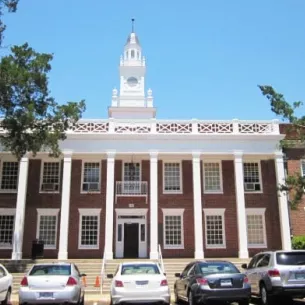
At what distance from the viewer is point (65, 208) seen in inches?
1083

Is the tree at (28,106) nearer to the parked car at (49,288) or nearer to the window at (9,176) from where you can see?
the window at (9,176)

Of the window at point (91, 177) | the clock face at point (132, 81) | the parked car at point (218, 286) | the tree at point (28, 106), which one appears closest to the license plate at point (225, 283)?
the parked car at point (218, 286)

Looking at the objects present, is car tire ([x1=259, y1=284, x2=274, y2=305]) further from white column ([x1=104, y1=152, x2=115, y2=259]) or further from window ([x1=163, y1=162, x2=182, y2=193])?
window ([x1=163, y1=162, x2=182, y2=193])

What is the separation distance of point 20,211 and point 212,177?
13.1 metres

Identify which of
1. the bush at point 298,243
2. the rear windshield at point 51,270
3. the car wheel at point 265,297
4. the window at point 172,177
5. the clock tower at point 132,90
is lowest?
the car wheel at point 265,297

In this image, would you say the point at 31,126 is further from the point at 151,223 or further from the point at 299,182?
the point at 299,182

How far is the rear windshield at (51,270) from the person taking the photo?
13.1 metres

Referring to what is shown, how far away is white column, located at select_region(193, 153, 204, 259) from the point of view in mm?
27297

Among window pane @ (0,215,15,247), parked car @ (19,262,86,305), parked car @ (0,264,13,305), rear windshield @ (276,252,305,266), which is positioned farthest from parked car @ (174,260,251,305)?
window pane @ (0,215,15,247)

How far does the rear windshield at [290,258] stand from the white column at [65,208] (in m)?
16.5

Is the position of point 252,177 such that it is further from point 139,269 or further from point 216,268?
point 139,269

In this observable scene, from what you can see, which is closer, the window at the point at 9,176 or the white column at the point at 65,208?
the white column at the point at 65,208

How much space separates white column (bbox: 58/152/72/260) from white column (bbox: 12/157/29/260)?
246 centimetres

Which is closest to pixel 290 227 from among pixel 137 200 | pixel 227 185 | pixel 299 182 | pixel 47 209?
pixel 227 185
